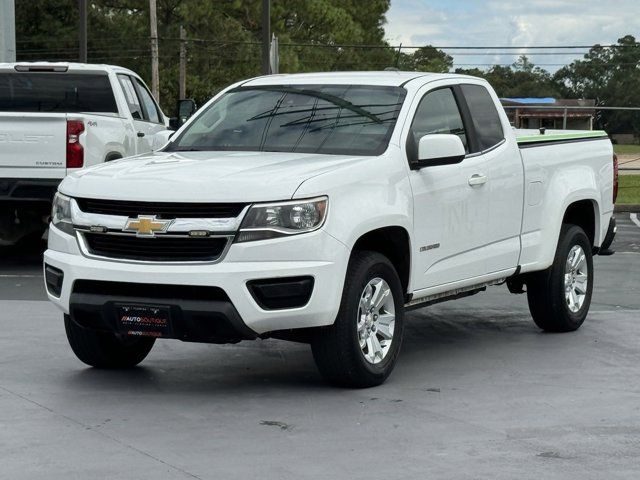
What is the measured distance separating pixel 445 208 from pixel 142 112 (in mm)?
8094

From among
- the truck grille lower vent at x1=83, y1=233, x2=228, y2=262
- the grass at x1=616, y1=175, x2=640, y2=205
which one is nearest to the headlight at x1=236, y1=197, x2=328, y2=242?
the truck grille lower vent at x1=83, y1=233, x2=228, y2=262

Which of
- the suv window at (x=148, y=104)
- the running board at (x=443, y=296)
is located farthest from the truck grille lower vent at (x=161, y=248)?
the suv window at (x=148, y=104)

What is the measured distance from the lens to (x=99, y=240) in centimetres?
769

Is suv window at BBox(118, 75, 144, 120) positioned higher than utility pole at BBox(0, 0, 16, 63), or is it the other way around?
utility pole at BBox(0, 0, 16, 63)

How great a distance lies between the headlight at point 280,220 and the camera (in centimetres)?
727

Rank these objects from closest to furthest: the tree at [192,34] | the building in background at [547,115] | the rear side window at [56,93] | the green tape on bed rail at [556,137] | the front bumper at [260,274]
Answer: the front bumper at [260,274], the green tape on bed rail at [556,137], the rear side window at [56,93], the building in background at [547,115], the tree at [192,34]

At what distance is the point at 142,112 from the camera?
52.5 feet

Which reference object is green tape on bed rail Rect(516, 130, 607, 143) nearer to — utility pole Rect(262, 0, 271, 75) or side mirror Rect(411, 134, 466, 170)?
side mirror Rect(411, 134, 466, 170)

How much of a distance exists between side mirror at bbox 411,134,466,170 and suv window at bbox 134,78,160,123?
27.2 feet

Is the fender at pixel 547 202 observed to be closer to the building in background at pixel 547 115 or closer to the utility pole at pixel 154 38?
the building in background at pixel 547 115

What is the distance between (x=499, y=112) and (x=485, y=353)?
1.72 meters

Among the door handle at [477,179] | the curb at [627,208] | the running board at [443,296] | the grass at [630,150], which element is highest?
the door handle at [477,179]

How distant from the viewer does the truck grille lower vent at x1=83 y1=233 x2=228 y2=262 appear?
7328 mm

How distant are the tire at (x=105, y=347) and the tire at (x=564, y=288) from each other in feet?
9.95
